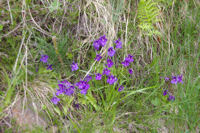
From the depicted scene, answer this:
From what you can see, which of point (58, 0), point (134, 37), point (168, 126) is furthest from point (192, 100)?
point (58, 0)

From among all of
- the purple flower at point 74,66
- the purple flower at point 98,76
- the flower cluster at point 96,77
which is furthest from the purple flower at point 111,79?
the purple flower at point 74,66

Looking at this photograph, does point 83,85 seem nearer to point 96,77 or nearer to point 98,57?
point 96,77

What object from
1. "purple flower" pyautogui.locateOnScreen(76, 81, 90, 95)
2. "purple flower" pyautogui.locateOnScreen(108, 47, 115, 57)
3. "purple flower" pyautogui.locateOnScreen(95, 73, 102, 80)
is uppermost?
"purple flower" pyautogui.locateOnScreen(108, 47, 115, 57)

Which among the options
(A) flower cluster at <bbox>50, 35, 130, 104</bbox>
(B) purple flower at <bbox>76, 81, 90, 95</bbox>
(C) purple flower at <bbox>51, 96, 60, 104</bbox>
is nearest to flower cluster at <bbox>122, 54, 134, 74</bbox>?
(A) flower cluster at <bbox>50, 35, 130, 104</bbox>

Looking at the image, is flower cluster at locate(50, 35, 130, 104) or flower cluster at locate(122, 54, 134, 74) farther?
flower cluster at locate(122, 54, 134, 74)

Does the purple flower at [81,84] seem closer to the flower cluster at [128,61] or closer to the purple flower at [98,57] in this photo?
the purple flower at [98,57]

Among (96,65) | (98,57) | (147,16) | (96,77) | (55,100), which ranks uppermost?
(147,16)

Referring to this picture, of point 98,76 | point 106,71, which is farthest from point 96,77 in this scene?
point 106,71

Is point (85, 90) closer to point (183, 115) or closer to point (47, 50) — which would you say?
point (47, 50)

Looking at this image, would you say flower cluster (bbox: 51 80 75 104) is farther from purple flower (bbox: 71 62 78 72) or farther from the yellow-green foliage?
the yellow-green foliage
